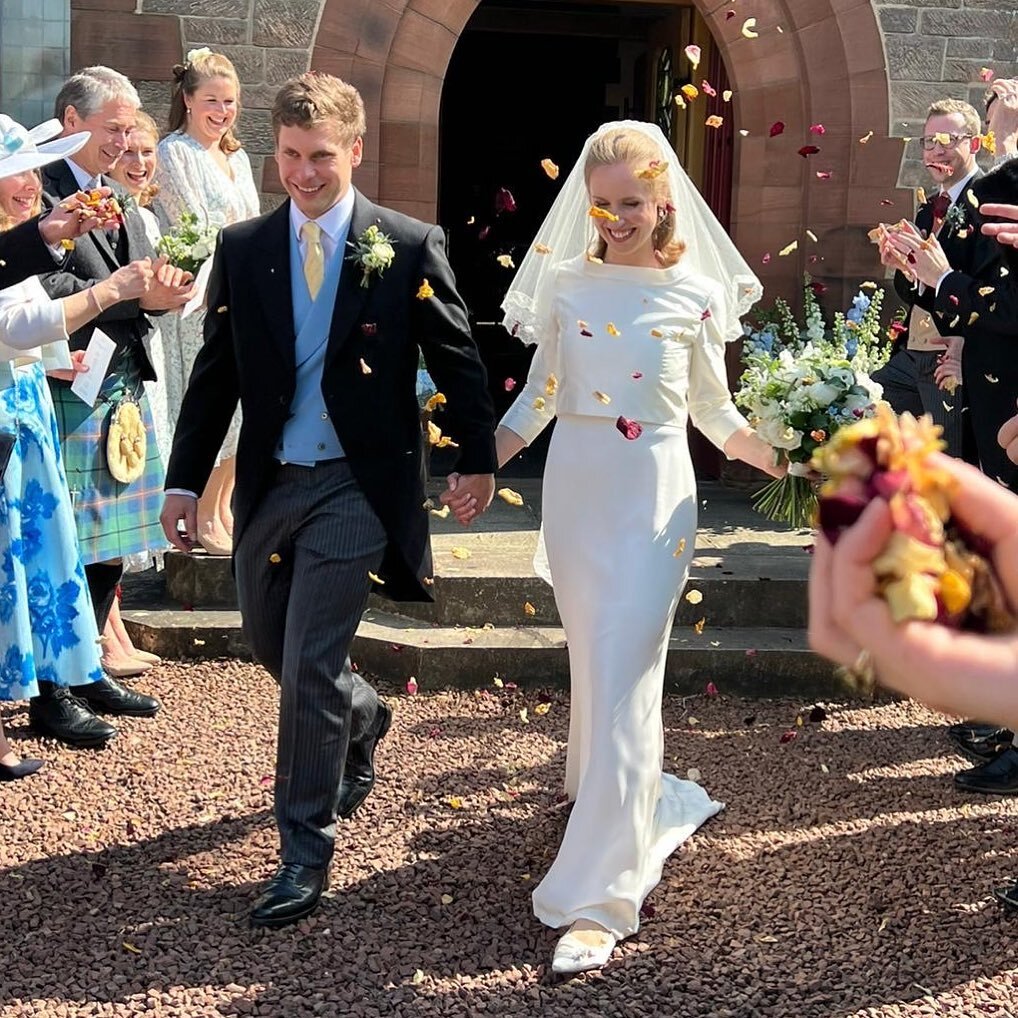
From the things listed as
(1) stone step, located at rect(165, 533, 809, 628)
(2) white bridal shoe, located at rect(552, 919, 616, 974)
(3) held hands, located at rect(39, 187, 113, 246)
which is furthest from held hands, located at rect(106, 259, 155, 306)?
(2) white bridal shoe, located at rect(552, 919, 616, 974)

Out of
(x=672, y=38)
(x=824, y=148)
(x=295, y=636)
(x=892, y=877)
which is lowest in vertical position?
(x=892, y=877)

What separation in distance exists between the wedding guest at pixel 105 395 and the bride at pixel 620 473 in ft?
5.10

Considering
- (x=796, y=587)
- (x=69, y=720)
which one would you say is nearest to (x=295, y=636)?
(x=69, y=720)

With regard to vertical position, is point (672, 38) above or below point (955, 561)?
above

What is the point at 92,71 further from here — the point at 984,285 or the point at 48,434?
the point at 984,285

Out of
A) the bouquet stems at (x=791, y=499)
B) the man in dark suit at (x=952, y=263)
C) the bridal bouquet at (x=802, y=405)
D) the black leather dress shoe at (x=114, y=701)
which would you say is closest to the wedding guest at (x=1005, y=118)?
the man in dark suit at (x=952, y=263)

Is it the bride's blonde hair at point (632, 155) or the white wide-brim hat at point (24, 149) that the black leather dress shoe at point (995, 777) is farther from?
the white wide-brim hat at point (24, 149)

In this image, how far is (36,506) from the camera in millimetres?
5035

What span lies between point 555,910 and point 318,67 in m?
5.68

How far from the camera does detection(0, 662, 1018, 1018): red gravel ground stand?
3.66m

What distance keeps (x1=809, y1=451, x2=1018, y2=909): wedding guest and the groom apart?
8.60ft

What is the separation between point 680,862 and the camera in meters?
4.41

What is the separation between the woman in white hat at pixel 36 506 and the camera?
180 inches

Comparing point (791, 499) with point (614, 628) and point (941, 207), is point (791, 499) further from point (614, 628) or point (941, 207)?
point (941, 207)
